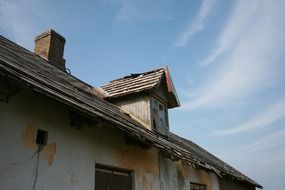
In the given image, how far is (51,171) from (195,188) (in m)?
7.15

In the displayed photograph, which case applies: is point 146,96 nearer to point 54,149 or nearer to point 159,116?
point 159,116

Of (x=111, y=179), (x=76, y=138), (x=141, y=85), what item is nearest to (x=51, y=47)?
(x=141, y=85)

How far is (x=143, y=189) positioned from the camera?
8.70 meters

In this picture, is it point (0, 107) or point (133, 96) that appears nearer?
point (0, 107)

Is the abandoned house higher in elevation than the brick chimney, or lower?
lower

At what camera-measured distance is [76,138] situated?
22.1 ft

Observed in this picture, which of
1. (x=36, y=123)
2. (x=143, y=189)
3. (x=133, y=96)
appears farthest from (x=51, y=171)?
(x=133, y=96)

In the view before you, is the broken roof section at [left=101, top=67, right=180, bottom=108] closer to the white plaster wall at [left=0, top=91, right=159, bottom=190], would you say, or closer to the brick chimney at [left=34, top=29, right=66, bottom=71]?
the brick chimney at [left=34, top=29, right=66, bottom=71]

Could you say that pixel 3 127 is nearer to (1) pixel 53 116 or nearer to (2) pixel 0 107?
(2) pixel 0 107

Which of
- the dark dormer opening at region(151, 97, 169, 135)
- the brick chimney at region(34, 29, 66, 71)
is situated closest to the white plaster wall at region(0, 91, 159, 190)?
the dark dormer opening at region(151, 97, 169, 135)

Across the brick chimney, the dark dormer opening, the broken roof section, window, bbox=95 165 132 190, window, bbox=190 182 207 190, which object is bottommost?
window, bbox=95 165 132 190

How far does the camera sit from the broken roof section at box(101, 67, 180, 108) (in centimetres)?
1163

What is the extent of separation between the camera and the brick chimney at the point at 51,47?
41.2ft

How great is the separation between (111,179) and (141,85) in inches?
180
